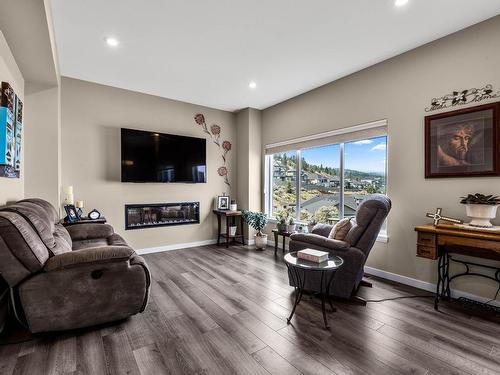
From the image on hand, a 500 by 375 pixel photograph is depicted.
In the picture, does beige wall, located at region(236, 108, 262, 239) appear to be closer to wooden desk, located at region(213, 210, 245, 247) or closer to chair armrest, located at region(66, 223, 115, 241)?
wooden desk, located at region(213, 210, 245, 247)

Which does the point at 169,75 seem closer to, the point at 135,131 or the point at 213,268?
the point at 135,131

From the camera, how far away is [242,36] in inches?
107

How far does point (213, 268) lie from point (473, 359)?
2.79 m

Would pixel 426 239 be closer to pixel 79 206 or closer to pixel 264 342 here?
pixel 264 342

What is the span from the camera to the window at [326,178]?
3.53 meters

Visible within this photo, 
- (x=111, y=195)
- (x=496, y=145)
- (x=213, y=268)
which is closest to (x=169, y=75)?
(x=111, y=195)

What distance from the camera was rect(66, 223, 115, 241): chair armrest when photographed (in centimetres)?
312

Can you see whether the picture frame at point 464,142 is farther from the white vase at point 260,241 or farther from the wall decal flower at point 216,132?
the wall decal flower at point 216,132

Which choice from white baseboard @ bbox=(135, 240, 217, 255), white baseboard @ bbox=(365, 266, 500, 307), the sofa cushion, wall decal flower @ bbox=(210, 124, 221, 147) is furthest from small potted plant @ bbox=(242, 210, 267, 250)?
the sofa cushion

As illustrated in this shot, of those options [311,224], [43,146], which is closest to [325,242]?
[311,224]

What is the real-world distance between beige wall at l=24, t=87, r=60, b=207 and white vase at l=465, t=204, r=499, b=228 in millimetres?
4712

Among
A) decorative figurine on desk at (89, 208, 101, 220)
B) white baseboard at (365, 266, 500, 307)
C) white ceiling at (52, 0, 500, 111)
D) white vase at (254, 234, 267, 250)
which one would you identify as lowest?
white baseboard at (365, 266, 500, 307)

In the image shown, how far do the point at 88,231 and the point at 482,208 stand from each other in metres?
4.26

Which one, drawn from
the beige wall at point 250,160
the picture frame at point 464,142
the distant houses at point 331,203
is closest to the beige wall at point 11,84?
the beige wall at point 250,160
